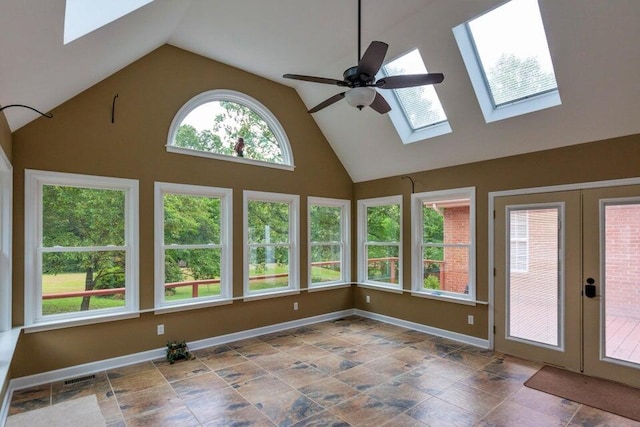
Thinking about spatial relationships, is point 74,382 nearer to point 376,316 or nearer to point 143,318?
point 143,318

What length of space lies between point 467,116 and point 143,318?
473 cm

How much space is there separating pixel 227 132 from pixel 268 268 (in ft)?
7.10

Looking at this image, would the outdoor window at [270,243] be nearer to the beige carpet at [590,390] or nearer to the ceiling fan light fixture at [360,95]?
the ceiling fan light fixture at [360,95]

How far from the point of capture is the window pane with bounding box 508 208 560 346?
3979 mm

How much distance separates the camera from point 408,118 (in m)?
5.07

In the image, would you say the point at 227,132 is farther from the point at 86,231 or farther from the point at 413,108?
the point at 413,108

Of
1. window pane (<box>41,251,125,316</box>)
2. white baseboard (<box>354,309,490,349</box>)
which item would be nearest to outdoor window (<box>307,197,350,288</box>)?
white baseboard (<box>354,309,490,349</box>)

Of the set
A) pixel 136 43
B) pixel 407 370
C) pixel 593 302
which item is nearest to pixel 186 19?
pixel 136 43

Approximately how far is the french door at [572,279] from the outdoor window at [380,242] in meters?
1.67

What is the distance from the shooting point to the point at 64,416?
108 inches

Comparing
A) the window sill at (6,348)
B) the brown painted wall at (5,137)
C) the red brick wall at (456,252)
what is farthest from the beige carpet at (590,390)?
the brown painted wall at (5,137)

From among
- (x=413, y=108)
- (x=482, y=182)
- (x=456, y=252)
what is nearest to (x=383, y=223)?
(x=456, y=252)

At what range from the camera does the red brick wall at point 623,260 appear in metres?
3.41

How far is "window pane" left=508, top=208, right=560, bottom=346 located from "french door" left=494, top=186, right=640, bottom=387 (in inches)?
0.4
